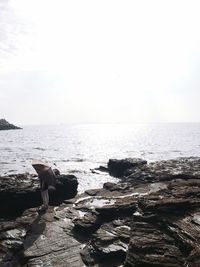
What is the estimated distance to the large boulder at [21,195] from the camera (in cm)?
2209

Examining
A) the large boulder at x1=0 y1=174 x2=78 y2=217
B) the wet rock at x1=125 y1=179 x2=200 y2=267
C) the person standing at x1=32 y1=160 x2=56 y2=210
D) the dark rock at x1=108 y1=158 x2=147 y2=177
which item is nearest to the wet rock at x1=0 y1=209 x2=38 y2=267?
the person standing at x1=32 y1=160 x2=56 y2=210

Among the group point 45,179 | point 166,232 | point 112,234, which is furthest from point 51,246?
point 45,179

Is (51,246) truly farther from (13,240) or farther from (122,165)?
(122,165)

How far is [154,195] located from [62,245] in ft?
18.8

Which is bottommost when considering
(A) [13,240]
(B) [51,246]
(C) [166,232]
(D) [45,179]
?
(B) [51,246]

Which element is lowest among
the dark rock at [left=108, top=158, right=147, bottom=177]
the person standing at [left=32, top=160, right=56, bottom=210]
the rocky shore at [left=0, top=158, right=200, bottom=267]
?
the dark rock at [left=108, top=158, right=147, bottom=177]

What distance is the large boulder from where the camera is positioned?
22.1m

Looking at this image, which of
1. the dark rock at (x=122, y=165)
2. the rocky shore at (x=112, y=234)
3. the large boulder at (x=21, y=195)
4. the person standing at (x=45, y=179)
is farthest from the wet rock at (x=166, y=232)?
the dark rock at (x=122, y=165)

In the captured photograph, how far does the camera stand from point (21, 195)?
22.4 metres

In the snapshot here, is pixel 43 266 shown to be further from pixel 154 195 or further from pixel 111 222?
pixel 154 195

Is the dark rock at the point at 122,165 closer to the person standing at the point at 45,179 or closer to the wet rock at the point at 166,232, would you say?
the person standing at the point at 45,179

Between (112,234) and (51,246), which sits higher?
(112,234)

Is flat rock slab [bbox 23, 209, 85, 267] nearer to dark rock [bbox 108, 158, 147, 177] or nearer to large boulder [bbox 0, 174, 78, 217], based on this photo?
large boulder [bbox 0, 174, 78, 217]

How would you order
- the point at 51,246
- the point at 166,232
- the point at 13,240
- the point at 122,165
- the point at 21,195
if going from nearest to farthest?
the point at 166,232
the point at 51,246
the point at 13,240
the point at 21,195
the point at 122,165
